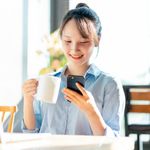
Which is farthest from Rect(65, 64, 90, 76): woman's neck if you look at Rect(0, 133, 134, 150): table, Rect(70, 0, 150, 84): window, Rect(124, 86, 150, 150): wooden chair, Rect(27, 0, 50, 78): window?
Rect(70, 0, 150, 84): window

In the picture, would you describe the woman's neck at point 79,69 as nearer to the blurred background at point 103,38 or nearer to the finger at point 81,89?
the finger at point 81,89

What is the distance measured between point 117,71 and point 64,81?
69.1 inches

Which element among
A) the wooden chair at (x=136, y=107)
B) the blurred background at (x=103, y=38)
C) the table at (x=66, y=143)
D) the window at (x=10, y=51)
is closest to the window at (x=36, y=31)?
the blurred background at (x=103, y=38)

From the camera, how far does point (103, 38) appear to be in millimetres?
3232

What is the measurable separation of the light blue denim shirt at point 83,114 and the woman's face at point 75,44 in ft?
0.24

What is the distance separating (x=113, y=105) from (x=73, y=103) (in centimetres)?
15

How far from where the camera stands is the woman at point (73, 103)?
1409 mm

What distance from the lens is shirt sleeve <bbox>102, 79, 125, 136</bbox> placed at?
1.40m

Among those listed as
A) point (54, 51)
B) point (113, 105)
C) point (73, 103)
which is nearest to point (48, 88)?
point (73, 103)

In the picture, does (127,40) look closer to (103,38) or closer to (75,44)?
(103,38)

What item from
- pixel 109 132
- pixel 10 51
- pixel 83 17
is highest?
pixel 83 17

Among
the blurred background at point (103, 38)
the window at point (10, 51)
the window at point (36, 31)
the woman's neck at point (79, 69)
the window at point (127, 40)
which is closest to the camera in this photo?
the woman's neck at point (79, 69)

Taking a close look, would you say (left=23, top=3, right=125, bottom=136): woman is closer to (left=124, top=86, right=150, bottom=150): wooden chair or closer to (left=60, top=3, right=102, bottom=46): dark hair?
(left=60, top=3, right=102, bottom=46): dark hair

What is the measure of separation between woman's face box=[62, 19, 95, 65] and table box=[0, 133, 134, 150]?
0.39 metres
